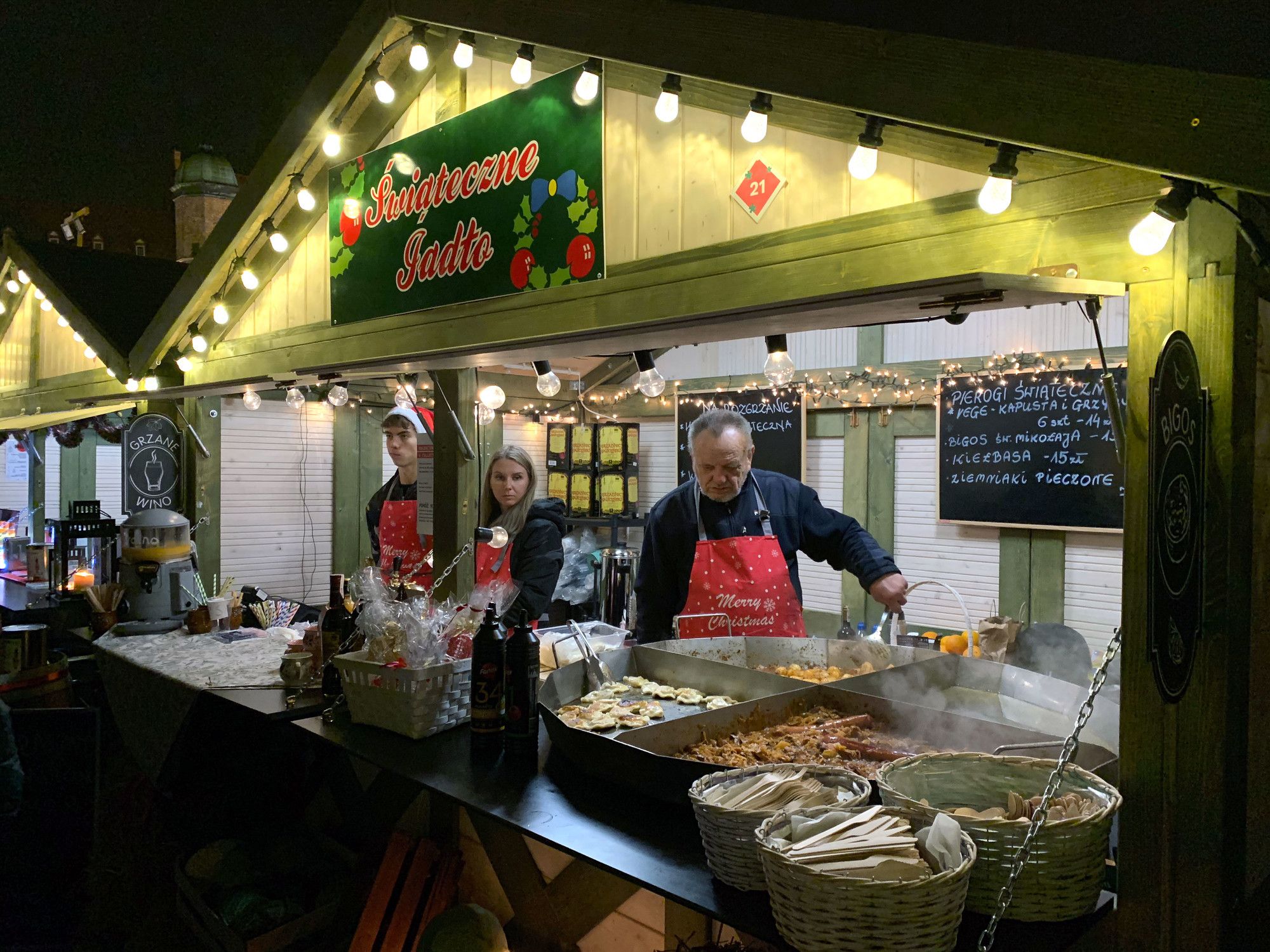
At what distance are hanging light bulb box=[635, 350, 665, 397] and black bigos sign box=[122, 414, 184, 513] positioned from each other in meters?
4.30

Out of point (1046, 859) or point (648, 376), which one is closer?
point (1046, 859)

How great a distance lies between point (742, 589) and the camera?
378cm

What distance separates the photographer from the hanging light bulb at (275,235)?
4.79 metres

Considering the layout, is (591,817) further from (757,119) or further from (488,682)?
(757,119)

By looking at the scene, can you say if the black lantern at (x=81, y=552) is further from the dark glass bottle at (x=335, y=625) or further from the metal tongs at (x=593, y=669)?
the metal tongs at (x=593, y=669)

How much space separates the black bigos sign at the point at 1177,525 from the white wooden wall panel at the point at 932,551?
3.97 meters

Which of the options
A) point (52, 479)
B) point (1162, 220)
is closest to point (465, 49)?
point (1162, 220)

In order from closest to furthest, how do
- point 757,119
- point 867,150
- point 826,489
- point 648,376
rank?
point 867,150 → point 757,119 → point 648,376 → point 826,489

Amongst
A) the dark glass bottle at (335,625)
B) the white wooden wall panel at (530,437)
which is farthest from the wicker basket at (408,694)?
the white wooden wall panel at (530,437)

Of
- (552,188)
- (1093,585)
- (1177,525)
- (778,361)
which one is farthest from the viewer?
(1093,585)

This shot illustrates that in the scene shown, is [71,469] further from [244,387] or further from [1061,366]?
[1061,366]

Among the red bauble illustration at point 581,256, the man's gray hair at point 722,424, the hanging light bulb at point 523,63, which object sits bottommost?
the man's gray hair at point 722,424

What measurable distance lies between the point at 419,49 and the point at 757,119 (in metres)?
1.86

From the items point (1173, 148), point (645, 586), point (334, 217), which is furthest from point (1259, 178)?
point (334, 217)
